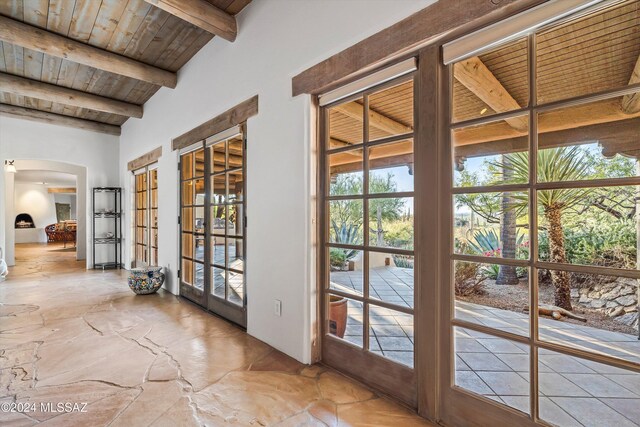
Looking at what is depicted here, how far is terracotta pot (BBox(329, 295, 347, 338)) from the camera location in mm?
2229

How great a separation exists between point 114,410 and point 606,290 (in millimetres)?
2515

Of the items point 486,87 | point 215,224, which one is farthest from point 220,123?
point 486,87

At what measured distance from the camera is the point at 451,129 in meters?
1.64

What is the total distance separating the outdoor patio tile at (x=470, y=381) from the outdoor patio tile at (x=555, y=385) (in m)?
0.27

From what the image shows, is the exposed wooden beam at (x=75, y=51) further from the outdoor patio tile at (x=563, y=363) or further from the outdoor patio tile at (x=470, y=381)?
the outdoor patio tile at (x=563, y=363)

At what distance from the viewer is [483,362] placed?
1628 mm

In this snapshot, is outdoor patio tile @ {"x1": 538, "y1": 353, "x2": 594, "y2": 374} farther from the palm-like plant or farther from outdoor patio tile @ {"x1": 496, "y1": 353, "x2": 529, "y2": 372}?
the palm-like plant

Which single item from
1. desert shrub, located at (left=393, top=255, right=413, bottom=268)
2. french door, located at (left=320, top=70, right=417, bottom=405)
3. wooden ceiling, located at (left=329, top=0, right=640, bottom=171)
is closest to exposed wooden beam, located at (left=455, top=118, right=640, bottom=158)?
wooden ceiling, located at (left=329, top=0, right=640, bottom=171)

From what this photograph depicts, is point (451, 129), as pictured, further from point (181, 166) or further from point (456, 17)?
point (181, 166)

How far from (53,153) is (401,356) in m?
7.39

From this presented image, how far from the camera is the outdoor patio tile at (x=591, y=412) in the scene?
1.24m

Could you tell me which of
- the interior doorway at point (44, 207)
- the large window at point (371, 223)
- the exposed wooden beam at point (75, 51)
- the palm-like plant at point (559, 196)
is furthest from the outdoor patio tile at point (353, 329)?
the interior doorway at point (44, 207)

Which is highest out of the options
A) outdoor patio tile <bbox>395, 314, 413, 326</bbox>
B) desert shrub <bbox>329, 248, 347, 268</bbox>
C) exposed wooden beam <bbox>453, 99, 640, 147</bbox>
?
exposed wooden beam <bbox>453, 99, 640, 147</bbox>

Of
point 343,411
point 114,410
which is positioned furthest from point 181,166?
point 343,411
